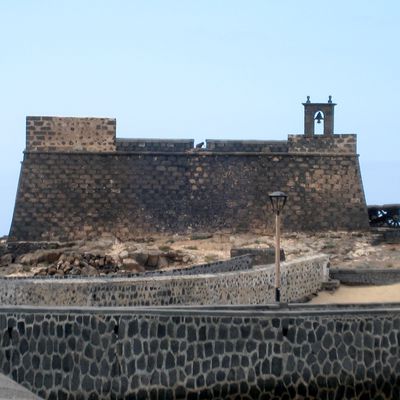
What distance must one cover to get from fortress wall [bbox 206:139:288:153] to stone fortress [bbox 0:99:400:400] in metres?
0.06

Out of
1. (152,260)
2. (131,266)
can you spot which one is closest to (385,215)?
(152,260)

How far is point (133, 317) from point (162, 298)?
6.44m

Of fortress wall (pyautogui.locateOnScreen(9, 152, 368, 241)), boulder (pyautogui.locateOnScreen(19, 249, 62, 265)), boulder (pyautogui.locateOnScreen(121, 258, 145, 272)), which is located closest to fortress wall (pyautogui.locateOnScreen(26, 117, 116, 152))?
fortress wall (pyautogui.locateOnScreen(9, 152, 368, 241))

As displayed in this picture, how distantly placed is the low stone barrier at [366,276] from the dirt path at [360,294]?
309mm

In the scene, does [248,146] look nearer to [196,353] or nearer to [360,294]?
[360,294]

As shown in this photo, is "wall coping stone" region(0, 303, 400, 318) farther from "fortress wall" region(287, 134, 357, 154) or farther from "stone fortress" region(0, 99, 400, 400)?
"fortress wall" region(287, 134, 357, 154)

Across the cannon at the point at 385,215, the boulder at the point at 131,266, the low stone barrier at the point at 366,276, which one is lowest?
the low stone barrier at the point at 366,276

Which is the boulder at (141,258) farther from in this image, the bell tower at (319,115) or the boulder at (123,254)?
the bell tower at (319,115)

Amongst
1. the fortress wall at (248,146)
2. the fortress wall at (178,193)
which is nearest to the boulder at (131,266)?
the fortress wall at (178,193)

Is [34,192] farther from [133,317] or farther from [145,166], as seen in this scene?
[133,317]

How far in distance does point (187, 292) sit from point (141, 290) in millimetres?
1109

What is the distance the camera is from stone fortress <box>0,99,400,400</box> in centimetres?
1370

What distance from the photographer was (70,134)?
109ft

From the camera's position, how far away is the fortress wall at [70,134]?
32875 mm
